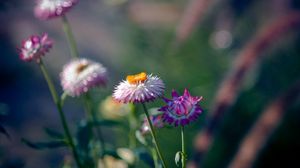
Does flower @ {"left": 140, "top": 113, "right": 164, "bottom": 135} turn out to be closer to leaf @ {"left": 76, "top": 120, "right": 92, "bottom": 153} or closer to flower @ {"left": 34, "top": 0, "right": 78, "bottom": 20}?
leaf @ {"left": 76, "top": 120, "right": 92, "bottom": 153}

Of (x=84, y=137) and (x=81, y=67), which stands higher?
(x=81, y=67)

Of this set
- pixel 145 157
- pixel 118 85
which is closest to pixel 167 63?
pixel 145 157

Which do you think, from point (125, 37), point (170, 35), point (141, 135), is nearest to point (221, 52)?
point (170, 35)

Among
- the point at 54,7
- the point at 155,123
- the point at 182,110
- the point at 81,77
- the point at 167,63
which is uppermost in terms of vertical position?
the point at 167,63

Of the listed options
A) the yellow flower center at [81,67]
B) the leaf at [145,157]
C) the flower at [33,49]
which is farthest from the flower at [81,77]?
the leaf at [145,157]

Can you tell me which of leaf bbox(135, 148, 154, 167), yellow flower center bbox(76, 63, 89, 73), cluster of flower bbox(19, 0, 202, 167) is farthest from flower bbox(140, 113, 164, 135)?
yellow flower center bbox(76, 63, 89, 73)

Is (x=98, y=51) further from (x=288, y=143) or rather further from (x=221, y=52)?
(x=288, y=143)

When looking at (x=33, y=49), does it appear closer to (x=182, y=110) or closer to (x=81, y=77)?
(x=81, y=77)
